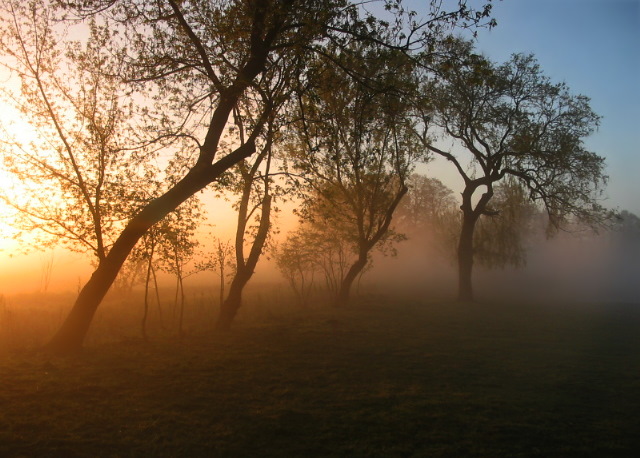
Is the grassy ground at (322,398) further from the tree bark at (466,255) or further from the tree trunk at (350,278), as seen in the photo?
the tree bark at (466,255)

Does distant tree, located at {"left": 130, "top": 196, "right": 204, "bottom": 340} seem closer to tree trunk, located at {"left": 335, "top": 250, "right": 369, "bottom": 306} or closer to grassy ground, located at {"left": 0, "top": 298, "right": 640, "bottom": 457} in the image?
grassy ground, located at {"left": 0, "top": 298, "right": 640, "bottom": 457}

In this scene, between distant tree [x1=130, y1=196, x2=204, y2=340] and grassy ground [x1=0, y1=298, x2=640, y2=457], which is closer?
grassy ground [x1=0, y1=298, x2=640, y2=457]

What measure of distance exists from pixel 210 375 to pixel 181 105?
845 cm

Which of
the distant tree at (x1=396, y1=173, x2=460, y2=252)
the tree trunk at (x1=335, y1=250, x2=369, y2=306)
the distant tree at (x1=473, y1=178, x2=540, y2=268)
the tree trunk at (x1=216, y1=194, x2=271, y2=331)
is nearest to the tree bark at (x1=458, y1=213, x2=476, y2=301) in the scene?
the distant tree at (x1=473, y1=178, x2=540, y2=268)

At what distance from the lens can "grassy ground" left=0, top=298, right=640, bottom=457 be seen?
23.6ft

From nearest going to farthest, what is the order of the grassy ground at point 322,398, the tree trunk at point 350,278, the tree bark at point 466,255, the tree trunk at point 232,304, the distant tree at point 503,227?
the grassy ground at point 322,398, the tree trunk at point 232,304, the tree trunk at point 350,278, the tree bark at point 466,255, the distant tree at point 503,227

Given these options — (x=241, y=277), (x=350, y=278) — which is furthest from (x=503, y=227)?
(x=241, y=277)

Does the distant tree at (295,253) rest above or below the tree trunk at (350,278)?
above

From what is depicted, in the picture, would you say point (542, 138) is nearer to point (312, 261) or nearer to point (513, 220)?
point (513, 220)

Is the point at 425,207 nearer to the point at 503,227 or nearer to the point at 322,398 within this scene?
the point at 503,227

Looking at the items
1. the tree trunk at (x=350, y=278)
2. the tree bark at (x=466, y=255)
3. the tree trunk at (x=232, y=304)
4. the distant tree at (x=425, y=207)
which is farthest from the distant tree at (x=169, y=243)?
the distant tree at (x=425, y=207)

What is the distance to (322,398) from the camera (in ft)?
31.4

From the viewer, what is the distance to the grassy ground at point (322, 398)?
7184 millimetres

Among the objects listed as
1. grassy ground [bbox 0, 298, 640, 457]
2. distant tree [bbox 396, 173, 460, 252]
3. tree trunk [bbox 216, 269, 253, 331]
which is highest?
distant tree [bbox 396, 173, 460, 252]
